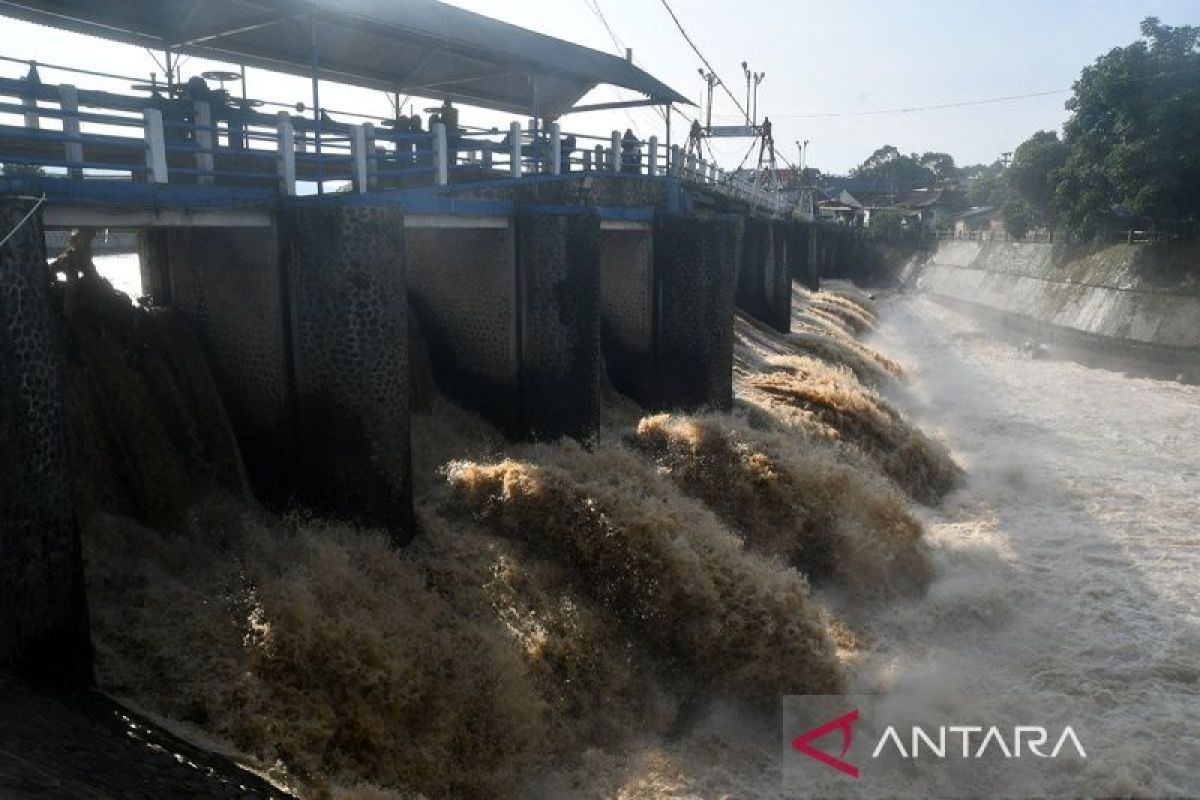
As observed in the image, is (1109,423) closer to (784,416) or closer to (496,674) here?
(784,416)

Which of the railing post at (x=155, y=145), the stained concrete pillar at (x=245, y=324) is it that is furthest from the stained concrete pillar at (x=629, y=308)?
the railing post at (x=155, y=145)

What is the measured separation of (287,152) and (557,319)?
17.4 ft

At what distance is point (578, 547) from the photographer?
423 inches

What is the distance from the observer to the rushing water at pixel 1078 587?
31.2 feet

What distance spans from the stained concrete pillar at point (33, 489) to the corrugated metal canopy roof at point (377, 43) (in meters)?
5.41

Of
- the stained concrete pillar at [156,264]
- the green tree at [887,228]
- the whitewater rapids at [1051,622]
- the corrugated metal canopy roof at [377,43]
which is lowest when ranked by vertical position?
the whitewater rapids at [1051,622]

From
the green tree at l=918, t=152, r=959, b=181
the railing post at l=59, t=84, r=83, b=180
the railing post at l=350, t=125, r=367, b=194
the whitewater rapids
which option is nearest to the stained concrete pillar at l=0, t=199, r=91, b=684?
the railing post at l=59, t=84, r=83, b=180

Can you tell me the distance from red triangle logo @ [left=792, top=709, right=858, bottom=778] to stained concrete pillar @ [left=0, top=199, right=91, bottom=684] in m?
6.44

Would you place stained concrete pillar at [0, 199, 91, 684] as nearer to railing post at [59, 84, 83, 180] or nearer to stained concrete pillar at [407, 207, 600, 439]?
railing post at [59, 84, 83, 180]

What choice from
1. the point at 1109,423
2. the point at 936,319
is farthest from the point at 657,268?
the point at 936,319

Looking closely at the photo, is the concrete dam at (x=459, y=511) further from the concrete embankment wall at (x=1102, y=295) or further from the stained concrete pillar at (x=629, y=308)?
the concrete embankment wall at (x=1102, y=295)

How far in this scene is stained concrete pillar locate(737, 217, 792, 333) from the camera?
28297 mm

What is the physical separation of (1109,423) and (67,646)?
23.1m

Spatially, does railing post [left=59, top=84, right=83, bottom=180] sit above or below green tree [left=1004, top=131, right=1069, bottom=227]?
below
